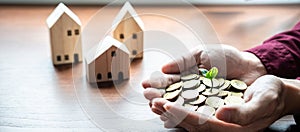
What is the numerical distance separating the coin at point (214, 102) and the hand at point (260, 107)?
36 millimetres

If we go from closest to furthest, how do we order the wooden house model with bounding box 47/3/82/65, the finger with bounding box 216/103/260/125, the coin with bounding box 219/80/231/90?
the finger with bounding box 216/103/260/125 < the coin with bounding box 219/80/231/90 < the wooden house model with bounding box 47/3/82/65

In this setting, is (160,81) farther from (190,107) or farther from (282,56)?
(282,56)

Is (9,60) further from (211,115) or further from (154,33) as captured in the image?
(211,115)

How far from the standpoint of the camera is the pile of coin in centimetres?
62

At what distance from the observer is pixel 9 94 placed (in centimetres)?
70

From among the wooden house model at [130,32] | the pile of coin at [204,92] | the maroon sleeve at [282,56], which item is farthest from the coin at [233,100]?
the wooden house model at [130,32]

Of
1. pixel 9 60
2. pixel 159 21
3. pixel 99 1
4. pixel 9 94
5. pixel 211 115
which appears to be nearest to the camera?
pixel 211 115

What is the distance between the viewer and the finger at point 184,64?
688mm

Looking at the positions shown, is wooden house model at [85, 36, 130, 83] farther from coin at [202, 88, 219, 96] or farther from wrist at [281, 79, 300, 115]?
wrist at [281, 79, 300, 115]

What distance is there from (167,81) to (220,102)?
0.29ft

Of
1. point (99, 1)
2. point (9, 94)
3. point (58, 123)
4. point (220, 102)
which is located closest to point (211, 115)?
point (220, 102)

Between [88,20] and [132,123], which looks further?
[88,20]

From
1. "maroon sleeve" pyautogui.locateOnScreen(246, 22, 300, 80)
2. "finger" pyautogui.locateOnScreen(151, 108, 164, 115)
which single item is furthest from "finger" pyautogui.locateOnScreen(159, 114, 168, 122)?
"maroon sleeve" pyautogui.locateOnScreen(246, 22, 300, 80)

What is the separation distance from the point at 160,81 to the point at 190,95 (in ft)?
0.17
